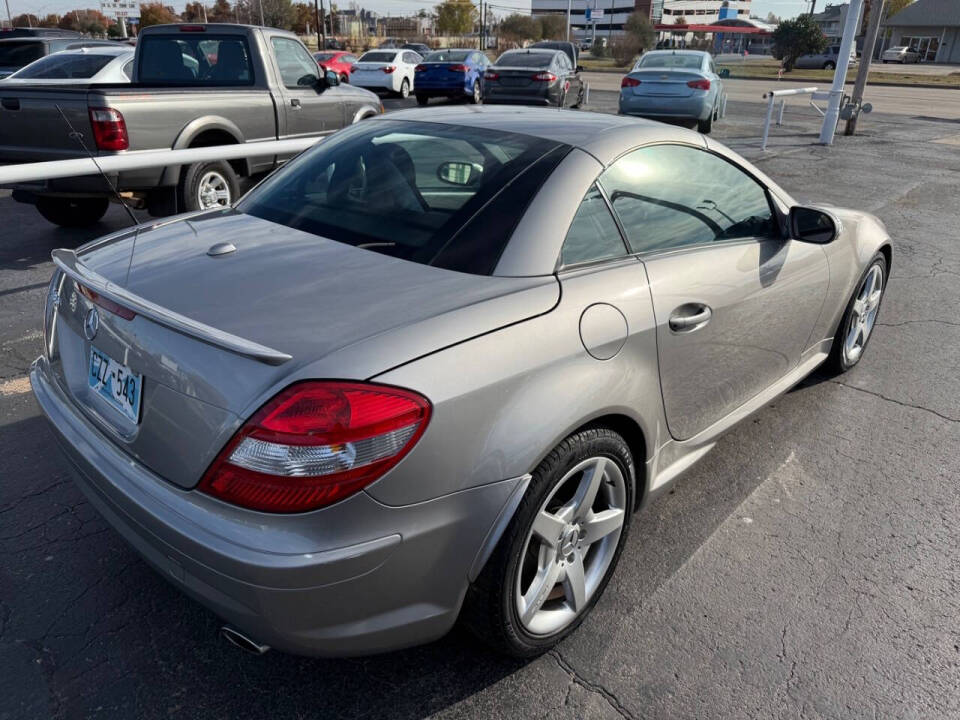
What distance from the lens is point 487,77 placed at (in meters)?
17.8

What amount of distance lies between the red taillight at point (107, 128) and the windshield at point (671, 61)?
484 inches

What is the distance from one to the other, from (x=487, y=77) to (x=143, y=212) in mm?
11469

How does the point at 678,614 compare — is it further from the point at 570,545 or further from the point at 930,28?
the point at 930,28

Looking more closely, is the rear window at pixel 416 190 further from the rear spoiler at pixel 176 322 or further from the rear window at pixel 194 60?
the rear window at pixel 194 60

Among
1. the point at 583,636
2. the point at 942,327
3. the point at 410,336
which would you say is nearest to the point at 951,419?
the point at 942,327

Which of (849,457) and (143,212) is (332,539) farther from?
(143,212)

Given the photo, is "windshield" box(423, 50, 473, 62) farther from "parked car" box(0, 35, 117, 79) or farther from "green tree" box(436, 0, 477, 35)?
"green tree" box(436, 0, 477, 35)

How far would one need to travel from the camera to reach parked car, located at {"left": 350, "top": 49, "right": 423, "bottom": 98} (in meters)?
23.4

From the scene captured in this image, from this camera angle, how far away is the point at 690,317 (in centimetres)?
263

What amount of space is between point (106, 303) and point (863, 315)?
4.09 m

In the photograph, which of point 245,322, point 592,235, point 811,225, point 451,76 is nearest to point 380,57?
point 451,76

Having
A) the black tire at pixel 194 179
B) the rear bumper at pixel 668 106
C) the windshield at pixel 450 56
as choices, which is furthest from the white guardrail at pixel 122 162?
the windshield at pixel 450 56

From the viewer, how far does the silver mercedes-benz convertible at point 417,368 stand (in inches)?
69.0

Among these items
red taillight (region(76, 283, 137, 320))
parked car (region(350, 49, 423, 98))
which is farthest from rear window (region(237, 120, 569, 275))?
parked car (region(350, 49, 423, 98))
